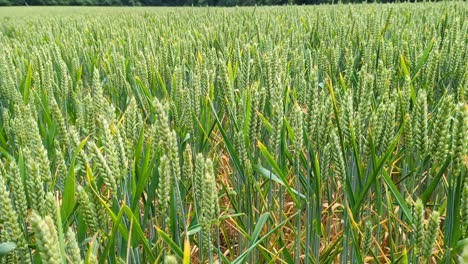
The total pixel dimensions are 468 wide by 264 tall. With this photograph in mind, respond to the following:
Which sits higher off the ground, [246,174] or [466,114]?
[466,114]

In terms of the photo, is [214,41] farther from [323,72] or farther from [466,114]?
[466,114]

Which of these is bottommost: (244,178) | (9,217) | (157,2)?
(157,2)

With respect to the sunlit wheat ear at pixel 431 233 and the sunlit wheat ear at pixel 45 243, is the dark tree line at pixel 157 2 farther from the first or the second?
the sunlit wheat ear at pixel 45 243

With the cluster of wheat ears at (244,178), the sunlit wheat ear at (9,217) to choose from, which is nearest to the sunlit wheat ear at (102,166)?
the cluster of wheat ears at (244,178)

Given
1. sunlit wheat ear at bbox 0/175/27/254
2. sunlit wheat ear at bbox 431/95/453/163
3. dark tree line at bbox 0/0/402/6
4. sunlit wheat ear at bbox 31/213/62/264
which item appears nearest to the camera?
sunlit wheat ear at bbox 31/213/62/264

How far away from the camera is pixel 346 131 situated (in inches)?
33.8

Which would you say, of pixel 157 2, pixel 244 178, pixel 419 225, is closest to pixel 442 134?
pixel 419 225

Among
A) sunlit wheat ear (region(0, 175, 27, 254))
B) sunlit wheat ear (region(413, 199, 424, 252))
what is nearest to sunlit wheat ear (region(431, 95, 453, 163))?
sunlit wheat ear (region(413, 199, 424, 252))

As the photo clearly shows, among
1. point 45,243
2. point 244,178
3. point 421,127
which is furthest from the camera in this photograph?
point 244,178

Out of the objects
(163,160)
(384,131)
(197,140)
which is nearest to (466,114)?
(384,131)

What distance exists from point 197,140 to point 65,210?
26.3 inches

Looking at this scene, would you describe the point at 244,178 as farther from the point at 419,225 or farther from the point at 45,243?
the point at 45,243

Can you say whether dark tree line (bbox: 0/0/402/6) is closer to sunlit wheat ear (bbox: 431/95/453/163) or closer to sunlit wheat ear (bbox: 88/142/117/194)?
sunlit wheat ear (bbox: 431/95/453/163)

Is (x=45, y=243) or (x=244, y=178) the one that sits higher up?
(x=45, y=243)
